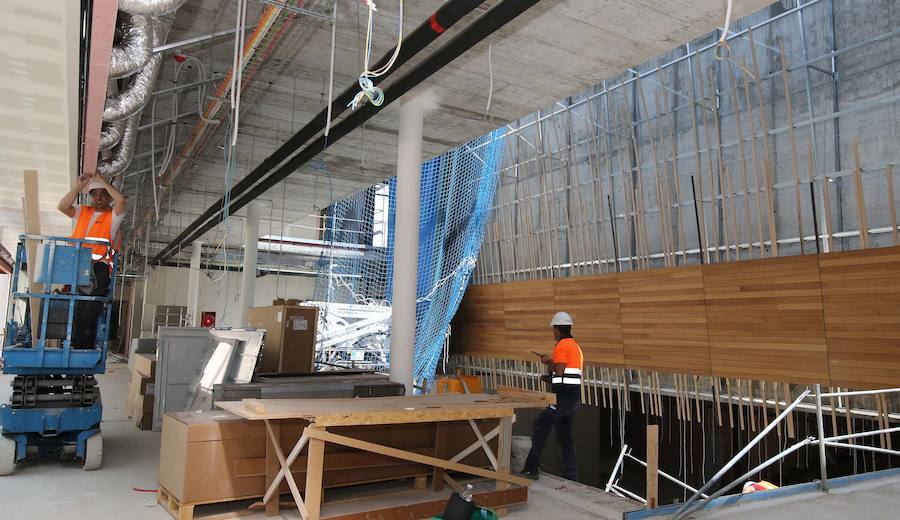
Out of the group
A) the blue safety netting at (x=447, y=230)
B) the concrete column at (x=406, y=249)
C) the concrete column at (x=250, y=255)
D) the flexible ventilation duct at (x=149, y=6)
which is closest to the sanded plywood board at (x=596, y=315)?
the blue safety netting at (x=447, y=230)

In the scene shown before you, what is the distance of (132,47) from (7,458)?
3.47 meters

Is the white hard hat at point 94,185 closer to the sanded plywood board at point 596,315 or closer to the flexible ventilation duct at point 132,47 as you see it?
the flexible ventilation duct at point 132,47

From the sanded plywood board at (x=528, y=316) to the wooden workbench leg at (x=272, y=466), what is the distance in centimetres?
692

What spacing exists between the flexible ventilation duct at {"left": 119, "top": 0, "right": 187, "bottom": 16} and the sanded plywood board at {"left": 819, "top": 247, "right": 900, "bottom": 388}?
6.67 m

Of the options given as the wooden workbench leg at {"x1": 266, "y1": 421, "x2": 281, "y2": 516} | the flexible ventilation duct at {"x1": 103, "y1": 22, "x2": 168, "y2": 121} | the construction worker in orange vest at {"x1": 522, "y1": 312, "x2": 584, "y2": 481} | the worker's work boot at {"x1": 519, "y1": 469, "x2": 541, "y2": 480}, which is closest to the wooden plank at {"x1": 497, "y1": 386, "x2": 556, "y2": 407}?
the construction worker in orange vest at {"x1": 522, "y1": 312, "x2": 584, "y2": 481}

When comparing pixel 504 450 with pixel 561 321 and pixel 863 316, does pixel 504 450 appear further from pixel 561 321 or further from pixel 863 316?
pixel 863 316

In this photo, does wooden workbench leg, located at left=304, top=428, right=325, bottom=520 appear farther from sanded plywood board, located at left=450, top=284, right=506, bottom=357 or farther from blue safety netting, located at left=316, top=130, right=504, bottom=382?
sanded plywood board, located at left=450, top=284, right=506, bottom=357

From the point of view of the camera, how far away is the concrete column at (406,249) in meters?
7.39

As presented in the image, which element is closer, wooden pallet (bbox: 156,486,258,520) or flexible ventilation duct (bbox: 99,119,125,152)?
wooden pallet (bbox: 156,486,258,520)

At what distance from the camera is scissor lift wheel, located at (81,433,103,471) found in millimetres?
5305

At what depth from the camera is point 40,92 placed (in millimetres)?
6613

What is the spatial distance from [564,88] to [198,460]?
232 inches

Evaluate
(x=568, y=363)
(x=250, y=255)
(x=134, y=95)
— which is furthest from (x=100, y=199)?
(x=250, y=255)

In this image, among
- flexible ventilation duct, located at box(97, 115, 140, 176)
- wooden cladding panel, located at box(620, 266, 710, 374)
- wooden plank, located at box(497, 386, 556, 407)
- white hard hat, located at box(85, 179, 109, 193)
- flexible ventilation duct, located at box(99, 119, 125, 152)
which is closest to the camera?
wooden plank, located at box(497, 386, 556, 407)
